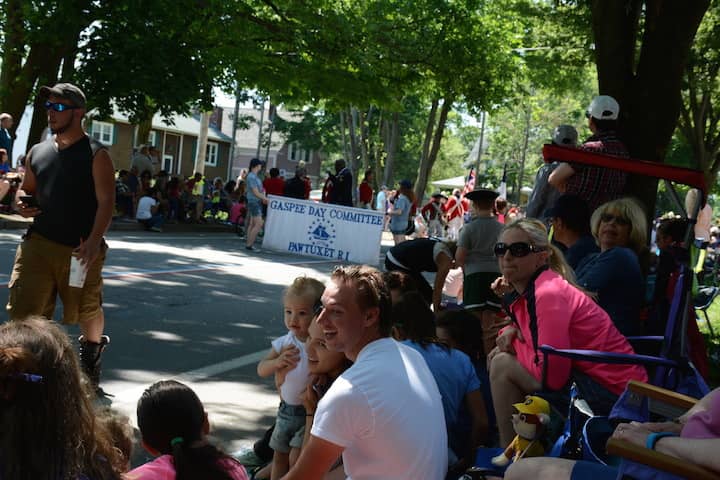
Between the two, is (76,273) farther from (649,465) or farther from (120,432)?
(649,465)

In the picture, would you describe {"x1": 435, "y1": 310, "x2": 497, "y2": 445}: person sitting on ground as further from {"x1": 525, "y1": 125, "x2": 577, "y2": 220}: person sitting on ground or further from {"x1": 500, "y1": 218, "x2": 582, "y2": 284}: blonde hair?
{"x1": 525, "y1": 125, "x2": 577, "y2": 220}: person sitting on ground

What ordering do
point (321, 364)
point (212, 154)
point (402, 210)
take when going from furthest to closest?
1. point (212, 154)
2. point (402, 210)
3. point (321, 364)

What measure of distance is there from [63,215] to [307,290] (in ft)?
7.03

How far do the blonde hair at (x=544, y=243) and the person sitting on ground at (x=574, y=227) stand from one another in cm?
133

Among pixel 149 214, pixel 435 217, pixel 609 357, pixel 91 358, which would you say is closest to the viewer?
pixel 609 357

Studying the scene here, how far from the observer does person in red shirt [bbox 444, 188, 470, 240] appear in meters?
33.4

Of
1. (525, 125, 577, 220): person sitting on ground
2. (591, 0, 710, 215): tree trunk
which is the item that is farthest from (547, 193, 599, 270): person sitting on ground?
(591, 0, 710, 215): tree trunk

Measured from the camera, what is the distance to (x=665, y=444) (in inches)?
116

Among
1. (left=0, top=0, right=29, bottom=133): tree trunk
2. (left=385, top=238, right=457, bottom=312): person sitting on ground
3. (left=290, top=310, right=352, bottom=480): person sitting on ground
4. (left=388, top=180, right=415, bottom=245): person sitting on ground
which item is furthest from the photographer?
(left=388, top=180, right=415, bottom=245): person sitting on ground

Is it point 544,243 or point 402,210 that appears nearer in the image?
point 544,243

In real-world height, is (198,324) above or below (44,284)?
below

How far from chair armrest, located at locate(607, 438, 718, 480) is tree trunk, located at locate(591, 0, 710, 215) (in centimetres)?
646

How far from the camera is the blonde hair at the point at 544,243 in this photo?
16.7ft

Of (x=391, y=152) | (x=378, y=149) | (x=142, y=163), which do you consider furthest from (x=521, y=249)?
(x=378, y=149)
